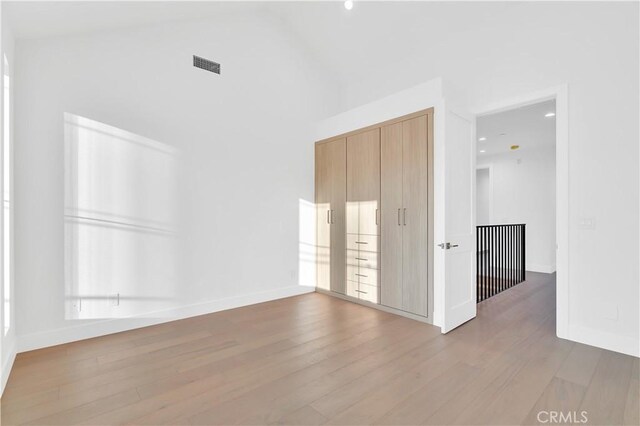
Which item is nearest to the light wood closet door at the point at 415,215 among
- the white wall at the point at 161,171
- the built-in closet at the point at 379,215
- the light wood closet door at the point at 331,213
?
the built-in closet at the point at 379,215

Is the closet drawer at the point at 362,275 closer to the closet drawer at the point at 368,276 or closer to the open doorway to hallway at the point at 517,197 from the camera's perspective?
the closet drawer at the point at 368,276

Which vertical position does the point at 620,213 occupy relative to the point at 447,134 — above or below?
below

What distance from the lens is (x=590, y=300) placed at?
274 cm

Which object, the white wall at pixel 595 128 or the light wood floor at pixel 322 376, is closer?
the light wood floor at pixel 322 376

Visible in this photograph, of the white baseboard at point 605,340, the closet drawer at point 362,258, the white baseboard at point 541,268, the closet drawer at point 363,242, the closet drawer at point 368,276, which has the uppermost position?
the closet drawer at point 363,242

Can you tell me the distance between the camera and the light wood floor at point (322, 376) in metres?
1.76

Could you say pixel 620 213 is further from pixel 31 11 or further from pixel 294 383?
pixel 31 11

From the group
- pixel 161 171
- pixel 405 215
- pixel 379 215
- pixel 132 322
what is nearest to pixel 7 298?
pixel 132 322

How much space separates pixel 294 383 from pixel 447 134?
8.76ft

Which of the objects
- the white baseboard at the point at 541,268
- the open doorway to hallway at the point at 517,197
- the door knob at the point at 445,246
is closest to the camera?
the door knob at the point at 445,246

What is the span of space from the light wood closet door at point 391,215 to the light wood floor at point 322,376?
47 cm

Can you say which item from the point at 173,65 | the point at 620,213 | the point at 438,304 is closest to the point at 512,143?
the point at 620,213

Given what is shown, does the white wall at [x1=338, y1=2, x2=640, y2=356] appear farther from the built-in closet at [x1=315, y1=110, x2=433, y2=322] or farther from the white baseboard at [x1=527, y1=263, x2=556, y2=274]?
the white baseboard at [x1=527, y1=263, x2=556, y2=274]

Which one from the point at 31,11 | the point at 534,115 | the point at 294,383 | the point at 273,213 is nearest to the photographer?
the point at 294,383
